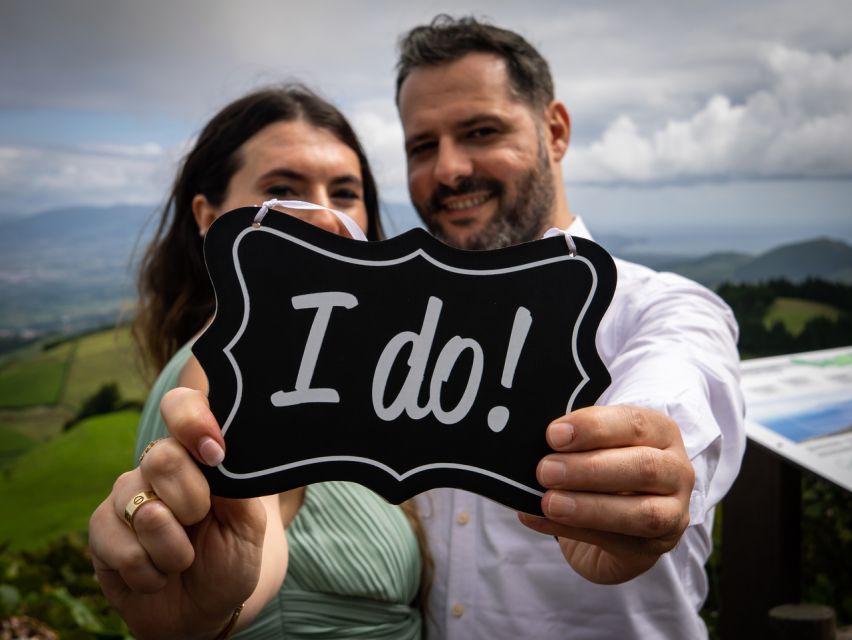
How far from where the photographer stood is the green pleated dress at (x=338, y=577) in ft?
4.55

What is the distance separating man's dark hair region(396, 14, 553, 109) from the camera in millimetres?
1883

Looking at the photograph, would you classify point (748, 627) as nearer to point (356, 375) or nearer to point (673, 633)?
point (673, 633)

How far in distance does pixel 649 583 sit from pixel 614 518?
0.65m

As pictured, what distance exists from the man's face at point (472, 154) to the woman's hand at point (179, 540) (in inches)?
44.1

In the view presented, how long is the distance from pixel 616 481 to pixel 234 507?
0.47 meters

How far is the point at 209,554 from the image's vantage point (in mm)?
881

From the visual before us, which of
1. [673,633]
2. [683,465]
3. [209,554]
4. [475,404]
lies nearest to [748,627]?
[673,633]

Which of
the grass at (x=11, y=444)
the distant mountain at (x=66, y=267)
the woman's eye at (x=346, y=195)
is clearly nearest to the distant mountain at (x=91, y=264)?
the distant mountain at (x=66, y=267)

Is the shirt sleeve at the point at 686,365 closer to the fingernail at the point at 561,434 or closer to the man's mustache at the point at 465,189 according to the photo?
the fingernail at the point at 561,434

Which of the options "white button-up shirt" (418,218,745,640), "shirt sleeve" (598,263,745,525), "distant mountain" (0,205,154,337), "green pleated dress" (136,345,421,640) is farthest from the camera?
"distant mountain" (0,205,154,337)

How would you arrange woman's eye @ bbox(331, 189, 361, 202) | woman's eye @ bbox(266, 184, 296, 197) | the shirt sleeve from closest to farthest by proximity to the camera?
the shirt sleeve < woman's eye @ bbox(266, 184, 296, 197) < woman's eye @ bbox(331, 189, 361, 202)

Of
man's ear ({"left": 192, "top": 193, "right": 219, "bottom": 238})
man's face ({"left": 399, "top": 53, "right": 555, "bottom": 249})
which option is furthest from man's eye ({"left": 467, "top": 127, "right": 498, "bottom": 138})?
Result: man's ear ({"left": 192, "top": 193, "right": 219, "bottom": 238})

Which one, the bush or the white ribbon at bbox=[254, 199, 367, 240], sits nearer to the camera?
the white ribbon at bbox=[254, 199, 367, 240]

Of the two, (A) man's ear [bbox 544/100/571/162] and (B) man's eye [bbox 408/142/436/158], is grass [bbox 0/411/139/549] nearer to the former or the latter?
(B) man's eye [bbox 408/142/436/158]
